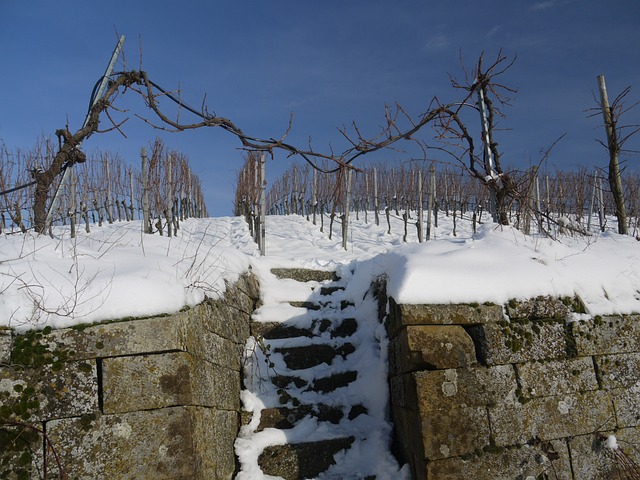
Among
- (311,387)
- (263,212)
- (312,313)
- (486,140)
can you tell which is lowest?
(311,387)

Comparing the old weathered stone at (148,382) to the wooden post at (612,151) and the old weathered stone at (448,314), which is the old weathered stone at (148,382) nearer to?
the old weathered stone at (448,314)

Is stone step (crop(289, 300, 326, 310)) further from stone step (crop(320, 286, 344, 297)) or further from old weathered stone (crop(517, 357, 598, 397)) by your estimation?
old weathered stone (crop(517, 357, 598, 397))

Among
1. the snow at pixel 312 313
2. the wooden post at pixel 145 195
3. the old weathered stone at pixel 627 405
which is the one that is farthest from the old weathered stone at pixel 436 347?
the wooden post at pixel 145 195

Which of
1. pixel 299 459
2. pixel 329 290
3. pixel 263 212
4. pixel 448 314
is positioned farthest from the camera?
pixel 263 212

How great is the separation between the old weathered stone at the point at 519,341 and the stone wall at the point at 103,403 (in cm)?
205

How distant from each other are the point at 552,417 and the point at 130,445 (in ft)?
9.33

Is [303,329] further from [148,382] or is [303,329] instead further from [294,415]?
[148,382]

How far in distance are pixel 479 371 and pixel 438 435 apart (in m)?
0.54

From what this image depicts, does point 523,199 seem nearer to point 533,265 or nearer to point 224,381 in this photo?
point 533,265

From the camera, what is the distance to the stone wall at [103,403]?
8.36 ft

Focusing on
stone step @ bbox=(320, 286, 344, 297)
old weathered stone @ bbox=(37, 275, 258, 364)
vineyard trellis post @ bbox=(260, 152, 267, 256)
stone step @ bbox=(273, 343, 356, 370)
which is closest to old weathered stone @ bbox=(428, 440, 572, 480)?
stone step @ bbox=(273, 343, 356, 370)

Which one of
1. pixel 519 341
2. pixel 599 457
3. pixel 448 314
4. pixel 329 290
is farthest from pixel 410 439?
pixel 329 290

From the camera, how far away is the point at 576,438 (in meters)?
3.39

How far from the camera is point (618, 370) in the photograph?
3.63 meters
